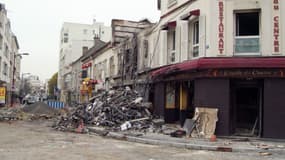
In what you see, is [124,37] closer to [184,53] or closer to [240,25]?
[184,53]

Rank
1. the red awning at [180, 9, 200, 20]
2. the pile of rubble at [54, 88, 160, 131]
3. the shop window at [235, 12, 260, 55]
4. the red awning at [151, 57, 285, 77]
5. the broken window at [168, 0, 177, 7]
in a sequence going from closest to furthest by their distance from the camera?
the red awning at [151, 57, 285, 77] < the shop window at [235, 12, 260, 55] < the red awning at [180, 9, 200, 20] < the pile of rubble at [54, 88, 160, 131] < the broken window at [168, 0, 177, 7]

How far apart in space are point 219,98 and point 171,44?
590 centimetres

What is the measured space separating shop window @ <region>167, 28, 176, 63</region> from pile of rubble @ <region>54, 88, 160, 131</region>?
114 inches

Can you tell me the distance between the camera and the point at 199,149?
41.1 feet

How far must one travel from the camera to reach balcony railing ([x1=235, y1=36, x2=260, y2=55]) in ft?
49.2

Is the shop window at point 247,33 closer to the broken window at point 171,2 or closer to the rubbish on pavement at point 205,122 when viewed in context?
the rubbish on pavement at point 205,122

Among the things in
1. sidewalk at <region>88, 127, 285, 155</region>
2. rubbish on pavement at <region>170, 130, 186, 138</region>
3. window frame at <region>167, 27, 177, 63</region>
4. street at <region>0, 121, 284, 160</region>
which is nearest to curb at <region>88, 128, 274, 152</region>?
sidewalk at <region>88, 127, 285, 155</region>

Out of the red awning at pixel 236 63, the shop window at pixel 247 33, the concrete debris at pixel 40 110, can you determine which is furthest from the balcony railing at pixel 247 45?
the concrete debris at pixel 40 110

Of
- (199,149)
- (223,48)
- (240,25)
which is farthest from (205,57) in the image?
(199,149)

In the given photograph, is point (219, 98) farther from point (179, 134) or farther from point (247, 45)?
point (247, 45)

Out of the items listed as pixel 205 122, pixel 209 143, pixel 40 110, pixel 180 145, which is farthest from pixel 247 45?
pixel 40 110

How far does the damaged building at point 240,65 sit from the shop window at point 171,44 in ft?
9.17

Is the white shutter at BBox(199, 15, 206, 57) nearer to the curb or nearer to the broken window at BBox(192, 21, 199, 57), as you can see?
the broken window at BBox(192, 21, 199, 57)

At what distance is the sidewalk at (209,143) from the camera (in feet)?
40.1
